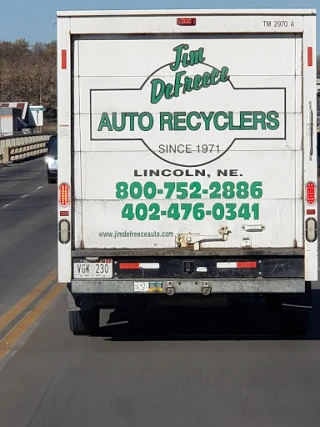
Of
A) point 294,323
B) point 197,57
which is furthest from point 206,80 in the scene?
point 294,323

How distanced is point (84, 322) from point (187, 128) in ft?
7.40

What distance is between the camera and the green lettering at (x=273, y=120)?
28.2 feet

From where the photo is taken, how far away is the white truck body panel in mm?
8500

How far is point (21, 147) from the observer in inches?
2314

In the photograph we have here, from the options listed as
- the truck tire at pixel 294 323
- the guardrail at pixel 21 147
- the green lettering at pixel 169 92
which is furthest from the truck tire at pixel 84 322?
the guardrail at pixel 21 147

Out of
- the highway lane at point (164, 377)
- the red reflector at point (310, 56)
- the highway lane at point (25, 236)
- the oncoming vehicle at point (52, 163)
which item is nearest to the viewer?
the highway lane at point (164, 377)

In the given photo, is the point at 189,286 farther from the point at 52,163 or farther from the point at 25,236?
the point at 52,163

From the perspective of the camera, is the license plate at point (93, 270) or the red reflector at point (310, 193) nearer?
the red reflector at point (310, 193)

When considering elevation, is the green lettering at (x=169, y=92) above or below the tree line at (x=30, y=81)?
below

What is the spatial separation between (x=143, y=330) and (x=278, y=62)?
317 cm

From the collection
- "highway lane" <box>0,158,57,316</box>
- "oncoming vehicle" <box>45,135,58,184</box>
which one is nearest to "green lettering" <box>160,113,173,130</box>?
"highway lane" <box>0,158,57,316</box>

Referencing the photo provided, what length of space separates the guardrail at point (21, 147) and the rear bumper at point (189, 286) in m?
46.8

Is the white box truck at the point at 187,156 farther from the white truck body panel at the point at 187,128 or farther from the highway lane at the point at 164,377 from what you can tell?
the highway lane at the point at 164,377

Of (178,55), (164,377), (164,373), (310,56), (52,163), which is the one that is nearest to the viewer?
(164,377)
